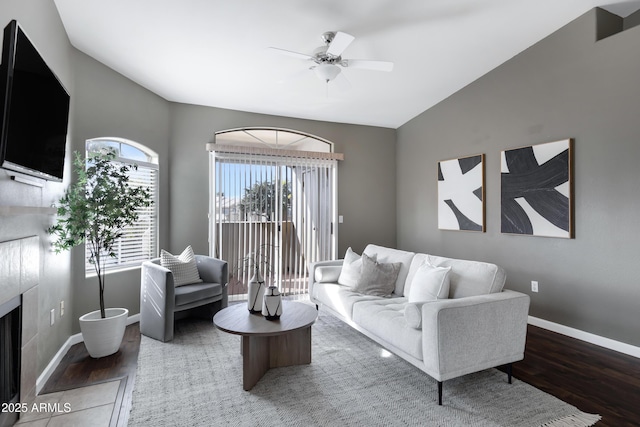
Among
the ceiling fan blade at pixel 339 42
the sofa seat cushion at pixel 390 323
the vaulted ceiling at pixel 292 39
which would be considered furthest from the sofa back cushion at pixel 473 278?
the vaulted ceiling at pixel 292 39

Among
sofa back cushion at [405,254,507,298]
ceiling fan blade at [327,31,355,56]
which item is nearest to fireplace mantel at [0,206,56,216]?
ceiling fan blade at [327,31,355,56]

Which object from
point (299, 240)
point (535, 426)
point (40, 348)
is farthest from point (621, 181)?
point (40, 348)

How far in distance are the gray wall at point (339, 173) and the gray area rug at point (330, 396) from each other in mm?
1983

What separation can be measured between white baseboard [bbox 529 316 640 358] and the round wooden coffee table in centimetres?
265

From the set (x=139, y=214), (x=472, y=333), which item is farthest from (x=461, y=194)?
(x=139, y=214)

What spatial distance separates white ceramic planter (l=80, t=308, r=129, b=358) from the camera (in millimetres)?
2971

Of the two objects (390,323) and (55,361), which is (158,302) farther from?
(390,323)

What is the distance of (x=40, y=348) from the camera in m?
2.58

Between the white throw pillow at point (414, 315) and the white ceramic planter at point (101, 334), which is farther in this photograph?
the white ceramic planter at point (101, 334)

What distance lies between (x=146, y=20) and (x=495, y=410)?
3915mm

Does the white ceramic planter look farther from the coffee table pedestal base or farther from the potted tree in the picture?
the coffee table pedestal base

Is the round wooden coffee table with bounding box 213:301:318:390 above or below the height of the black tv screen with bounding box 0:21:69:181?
below

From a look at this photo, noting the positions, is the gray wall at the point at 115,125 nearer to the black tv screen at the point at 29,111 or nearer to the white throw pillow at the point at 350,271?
the black tv screen at the point at 29,111

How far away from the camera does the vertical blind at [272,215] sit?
488cm
